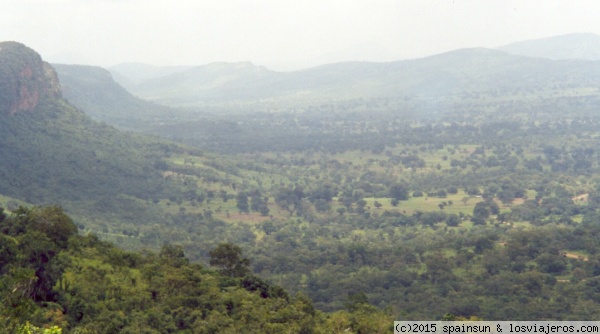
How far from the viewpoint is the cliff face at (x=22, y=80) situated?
9844cm

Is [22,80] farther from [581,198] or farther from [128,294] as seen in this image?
[581,198]

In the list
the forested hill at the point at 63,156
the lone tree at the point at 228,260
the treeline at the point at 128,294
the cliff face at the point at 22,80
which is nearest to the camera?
the treeline at the point at 128,294

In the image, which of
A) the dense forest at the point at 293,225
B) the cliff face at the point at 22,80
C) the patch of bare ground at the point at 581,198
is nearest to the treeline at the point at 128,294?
the dense forest at the point at 293,225

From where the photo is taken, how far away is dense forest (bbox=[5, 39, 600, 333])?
1385 inches

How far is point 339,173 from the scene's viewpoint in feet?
425

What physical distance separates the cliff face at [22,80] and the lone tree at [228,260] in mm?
63224

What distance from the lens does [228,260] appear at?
4547 cm

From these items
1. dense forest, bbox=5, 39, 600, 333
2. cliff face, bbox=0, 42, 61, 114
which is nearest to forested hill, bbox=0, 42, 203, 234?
cliff face, bbox=0, 42, 61, 114

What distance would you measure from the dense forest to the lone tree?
0.13 m

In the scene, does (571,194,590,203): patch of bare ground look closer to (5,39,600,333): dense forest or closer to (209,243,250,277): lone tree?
(5,39,600,333): dense forest

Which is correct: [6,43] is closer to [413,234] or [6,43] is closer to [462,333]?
[413,234]

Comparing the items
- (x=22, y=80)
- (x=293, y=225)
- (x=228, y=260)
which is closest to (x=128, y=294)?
(x=228, y=260)

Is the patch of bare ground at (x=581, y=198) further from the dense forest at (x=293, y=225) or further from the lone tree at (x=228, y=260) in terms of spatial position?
the lone tree at (x=228, y=260)

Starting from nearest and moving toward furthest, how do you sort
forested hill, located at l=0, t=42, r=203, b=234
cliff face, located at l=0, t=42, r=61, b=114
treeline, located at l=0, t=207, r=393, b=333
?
treeline, located at l=0, t=207, r=393, b=333 < forested hill, located at l=0, t=42, r=203, b=234 < cliff face, located at l=0, t=42, r=61, b=114
